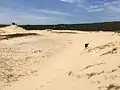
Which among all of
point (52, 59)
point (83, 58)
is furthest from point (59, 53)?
point (83, 58)

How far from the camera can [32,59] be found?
11.5m

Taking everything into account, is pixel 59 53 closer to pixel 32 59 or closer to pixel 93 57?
pixel 32 59

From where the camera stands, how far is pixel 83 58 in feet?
29.6

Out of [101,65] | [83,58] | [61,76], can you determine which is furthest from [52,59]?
[101,65]

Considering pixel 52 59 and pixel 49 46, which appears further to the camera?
pixel 49 46

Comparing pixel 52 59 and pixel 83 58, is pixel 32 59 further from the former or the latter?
pixel 83 58

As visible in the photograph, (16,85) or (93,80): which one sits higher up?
(93,80)

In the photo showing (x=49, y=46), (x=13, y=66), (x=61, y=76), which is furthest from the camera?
(x=49, y=46)

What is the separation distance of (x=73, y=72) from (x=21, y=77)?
2.35m

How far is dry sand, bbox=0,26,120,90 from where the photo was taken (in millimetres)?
6832

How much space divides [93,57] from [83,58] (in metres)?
0.63

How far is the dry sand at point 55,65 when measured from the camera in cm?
683

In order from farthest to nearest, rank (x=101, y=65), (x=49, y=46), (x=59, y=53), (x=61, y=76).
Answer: (x=49, y=46), (x=59, y=53), (x=61, y=76), (x=101, y=65)

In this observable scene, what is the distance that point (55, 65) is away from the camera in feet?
32.9
